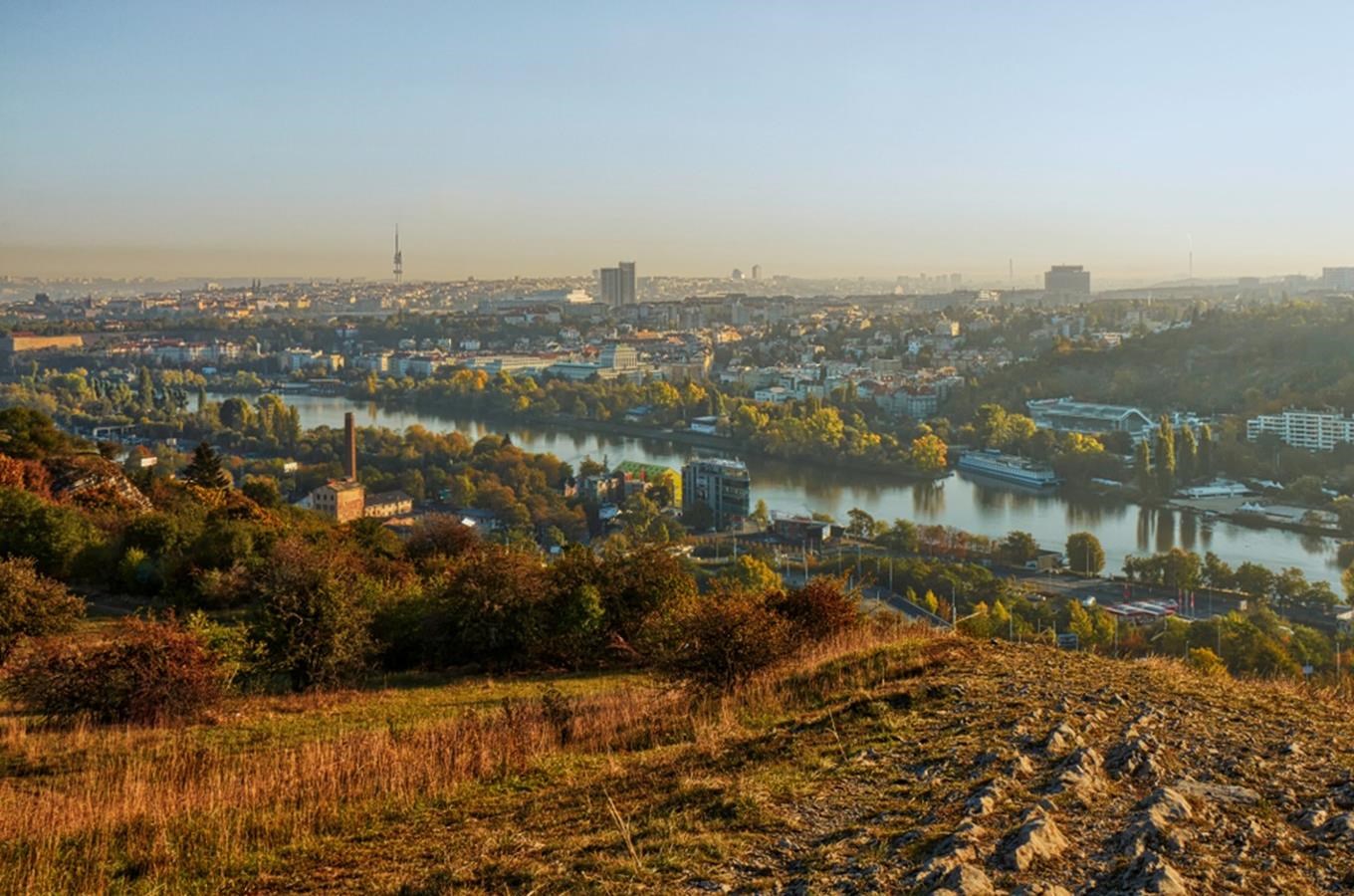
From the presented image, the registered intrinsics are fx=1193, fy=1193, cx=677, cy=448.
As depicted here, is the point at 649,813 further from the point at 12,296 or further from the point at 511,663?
the point at 12,296

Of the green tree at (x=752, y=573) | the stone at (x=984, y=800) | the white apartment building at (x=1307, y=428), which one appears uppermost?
the stone at (x=984, y=800)

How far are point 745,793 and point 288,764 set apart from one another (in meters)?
0.61

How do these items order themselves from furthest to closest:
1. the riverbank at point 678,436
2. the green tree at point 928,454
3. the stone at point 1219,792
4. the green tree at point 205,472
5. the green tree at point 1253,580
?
the riverbank at point 678,436
the green tree at point 928,454
the green tree at point 1253,580
the green tree at point 205,472
the stone at point 1219,792

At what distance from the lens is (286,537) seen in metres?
3.72

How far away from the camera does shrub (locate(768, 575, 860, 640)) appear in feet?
7.52

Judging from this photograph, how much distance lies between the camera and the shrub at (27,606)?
2430 mm

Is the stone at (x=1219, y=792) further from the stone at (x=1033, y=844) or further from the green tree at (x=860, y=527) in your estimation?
the green tree at (x=860, y=527)

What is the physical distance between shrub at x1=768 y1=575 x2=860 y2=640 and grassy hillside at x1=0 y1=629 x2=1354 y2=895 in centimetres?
41

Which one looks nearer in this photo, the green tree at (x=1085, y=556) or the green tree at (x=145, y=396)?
the green tree at (x=1085, y=556)

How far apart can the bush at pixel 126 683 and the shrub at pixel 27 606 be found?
21.2 inches

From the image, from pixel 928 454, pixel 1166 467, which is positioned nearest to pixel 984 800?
pixel 1166 467

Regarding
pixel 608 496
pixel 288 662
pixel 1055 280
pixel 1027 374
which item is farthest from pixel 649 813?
pixel 1055 280

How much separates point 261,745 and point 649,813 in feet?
2.59

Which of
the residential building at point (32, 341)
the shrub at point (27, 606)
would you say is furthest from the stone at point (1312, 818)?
the residential building at point (32, 341)
